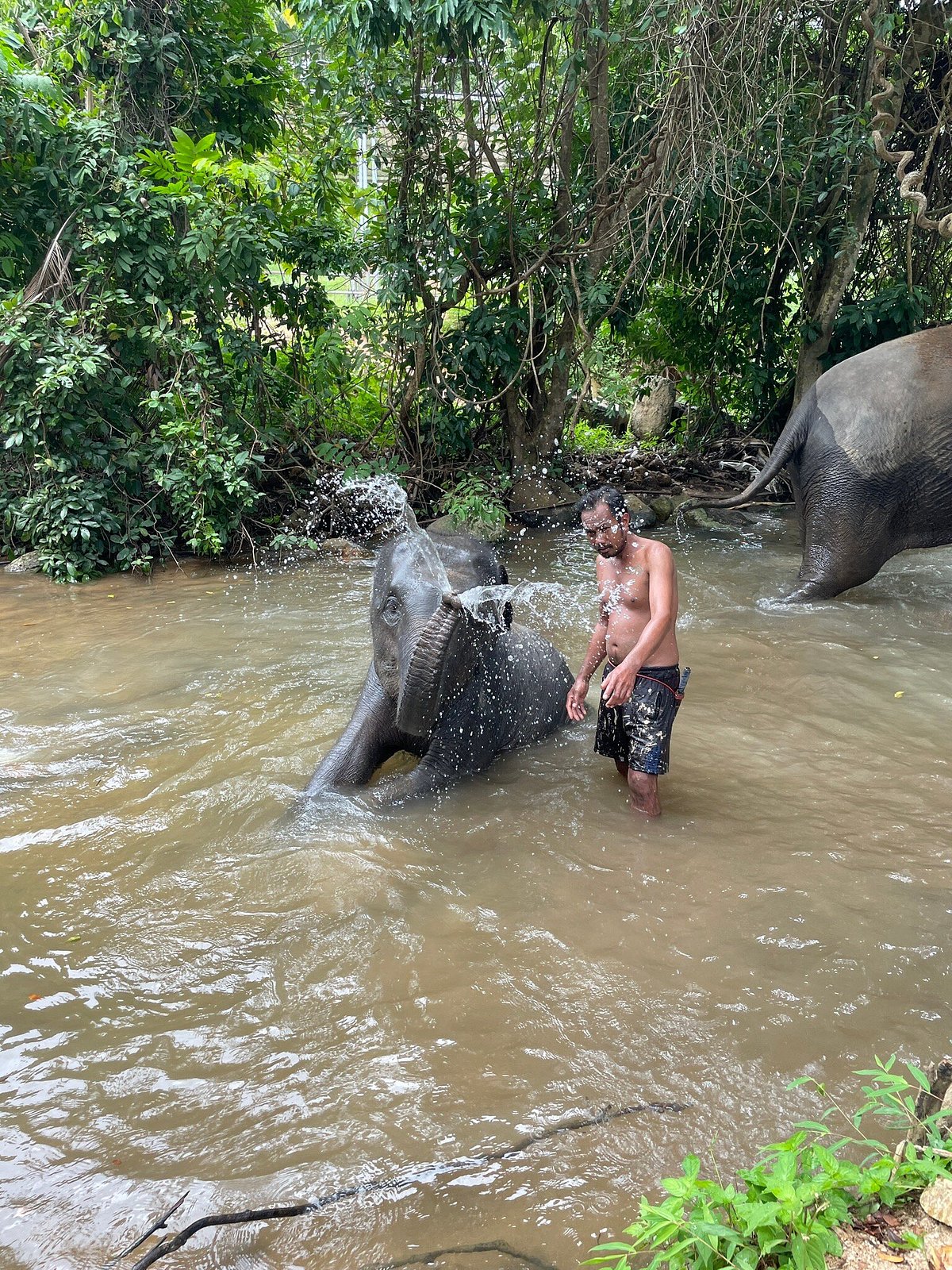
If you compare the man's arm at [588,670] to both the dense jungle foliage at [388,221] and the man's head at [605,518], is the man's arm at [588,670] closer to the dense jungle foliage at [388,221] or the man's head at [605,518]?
the man's head at [605,518]

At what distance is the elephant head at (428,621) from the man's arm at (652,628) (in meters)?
0.55

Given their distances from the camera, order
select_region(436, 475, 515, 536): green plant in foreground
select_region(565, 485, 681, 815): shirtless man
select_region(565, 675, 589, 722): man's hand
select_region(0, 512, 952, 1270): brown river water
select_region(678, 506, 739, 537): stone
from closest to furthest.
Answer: select_region(0, 512, 952, 1270): brown river water < select_region(565, 485, 681, 815): shirtless man < select_region(565, 675, 589, 722): man's hand < select_region(436, 475, 515, 536): green plant in foreground < select_region(678, 506, 739, 537): stone

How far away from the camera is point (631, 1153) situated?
2051 millimetres

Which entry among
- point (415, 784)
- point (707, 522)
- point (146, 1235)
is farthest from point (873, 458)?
point (146, 1235)

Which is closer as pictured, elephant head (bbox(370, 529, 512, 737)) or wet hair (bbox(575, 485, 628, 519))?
elephant head (bbox(370, 529, 512, 737))

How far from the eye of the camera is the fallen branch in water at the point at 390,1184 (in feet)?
5.74

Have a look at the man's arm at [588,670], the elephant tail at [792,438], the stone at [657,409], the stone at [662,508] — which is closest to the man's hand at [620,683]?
the man's arm at [588,670]

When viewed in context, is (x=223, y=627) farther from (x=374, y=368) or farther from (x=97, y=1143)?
(x=97, y=1143)

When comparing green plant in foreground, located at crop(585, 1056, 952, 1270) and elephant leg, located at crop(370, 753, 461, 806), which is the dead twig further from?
elephant leg, located at crop(370, 753, 461, 806)

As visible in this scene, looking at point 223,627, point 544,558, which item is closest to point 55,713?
point 223,627

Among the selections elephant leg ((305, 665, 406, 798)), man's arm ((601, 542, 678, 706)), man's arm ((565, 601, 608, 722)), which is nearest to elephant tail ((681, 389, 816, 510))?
man's arm ((565, 601, 608, 722))

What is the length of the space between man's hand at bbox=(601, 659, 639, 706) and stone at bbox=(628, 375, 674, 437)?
27.9ft

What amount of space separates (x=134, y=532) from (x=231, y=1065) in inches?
230

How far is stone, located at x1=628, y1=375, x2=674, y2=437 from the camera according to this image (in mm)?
11273
